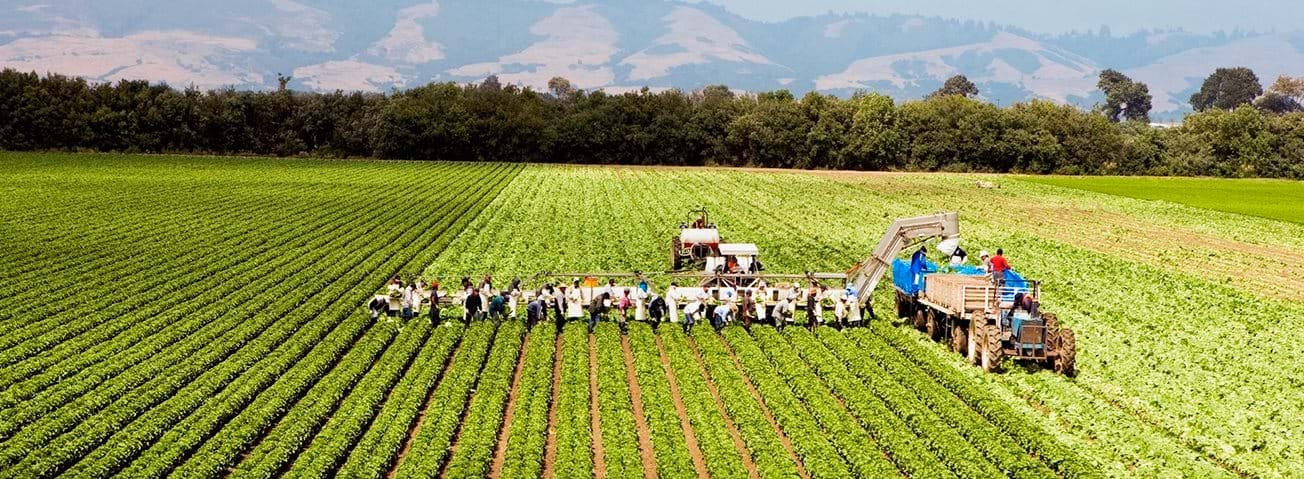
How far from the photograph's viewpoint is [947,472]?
17.0m

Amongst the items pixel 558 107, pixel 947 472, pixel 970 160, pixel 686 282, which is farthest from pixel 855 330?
pixel 558 107

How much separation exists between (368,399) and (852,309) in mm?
12409

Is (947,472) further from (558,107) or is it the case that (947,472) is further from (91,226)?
(558,107)

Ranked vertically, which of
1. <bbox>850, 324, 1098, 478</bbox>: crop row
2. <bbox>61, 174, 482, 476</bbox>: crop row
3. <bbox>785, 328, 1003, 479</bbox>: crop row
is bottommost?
<bbox>850, 324, 1098, 478</bbox>: crop row

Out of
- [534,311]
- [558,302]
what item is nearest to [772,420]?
[558,302]

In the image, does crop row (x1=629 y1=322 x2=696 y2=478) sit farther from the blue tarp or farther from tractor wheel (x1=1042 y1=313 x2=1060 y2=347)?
tractor wheel (x1=1042 y1=313 x2=1060 y2=347)

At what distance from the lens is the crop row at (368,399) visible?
56.2 ft

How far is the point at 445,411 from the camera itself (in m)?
20.0

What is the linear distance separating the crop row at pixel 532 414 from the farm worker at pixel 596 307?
1.23 meters

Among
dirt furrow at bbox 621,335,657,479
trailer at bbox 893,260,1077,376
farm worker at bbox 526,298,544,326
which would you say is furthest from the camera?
farm worker at bbox 526,298,544,326

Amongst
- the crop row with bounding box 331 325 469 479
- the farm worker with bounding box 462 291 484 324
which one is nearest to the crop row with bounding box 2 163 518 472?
the crop row with bounding box 331 325 469 479

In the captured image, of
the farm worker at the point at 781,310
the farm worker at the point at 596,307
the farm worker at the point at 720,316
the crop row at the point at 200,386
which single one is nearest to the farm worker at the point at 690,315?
the farm worker at the point at 720,316

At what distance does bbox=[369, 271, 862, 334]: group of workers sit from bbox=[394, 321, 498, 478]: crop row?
1.73m

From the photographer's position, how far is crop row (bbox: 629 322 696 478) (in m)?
17.3
